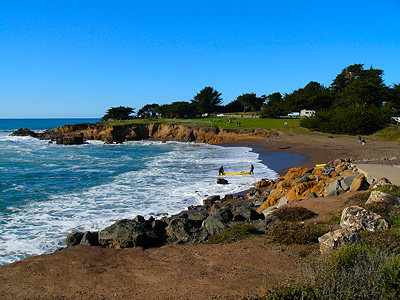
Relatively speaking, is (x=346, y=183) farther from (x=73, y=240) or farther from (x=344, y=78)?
(x=344, y=78)

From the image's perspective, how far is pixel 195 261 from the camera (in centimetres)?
839

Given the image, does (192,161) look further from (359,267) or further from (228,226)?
(359,267)

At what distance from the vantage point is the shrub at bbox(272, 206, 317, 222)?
35.3 feet

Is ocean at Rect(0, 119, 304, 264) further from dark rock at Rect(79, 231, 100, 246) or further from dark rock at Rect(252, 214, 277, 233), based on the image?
dark rock at Rect(252, 214, 277, 233)

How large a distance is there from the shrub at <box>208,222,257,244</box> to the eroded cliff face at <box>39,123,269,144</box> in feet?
155

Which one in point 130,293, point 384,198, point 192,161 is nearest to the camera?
point 130,293

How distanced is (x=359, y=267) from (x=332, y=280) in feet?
2.09

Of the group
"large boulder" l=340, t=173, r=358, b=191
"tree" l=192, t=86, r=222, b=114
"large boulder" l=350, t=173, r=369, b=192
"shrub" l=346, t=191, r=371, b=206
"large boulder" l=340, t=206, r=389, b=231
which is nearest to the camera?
"large boulder" l=340, t=206, r=389, b=231

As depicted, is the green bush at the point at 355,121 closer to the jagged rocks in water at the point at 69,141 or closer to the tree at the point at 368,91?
the tree at the point at 368,91

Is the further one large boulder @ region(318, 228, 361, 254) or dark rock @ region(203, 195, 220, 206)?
dark rock @ region(203, 195, 220, 206)

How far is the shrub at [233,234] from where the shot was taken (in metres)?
9.68

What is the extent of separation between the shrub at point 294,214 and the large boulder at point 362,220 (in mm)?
2451

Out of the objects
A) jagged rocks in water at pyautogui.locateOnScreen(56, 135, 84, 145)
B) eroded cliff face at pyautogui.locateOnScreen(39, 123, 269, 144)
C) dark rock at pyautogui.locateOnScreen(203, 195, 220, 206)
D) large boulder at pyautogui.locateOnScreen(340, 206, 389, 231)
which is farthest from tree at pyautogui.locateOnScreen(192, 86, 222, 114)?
large boulder at pyautogui.locateOnScreen(340, 206, 389, 231)

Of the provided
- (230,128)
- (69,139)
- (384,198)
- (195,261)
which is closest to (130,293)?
(195,261)
